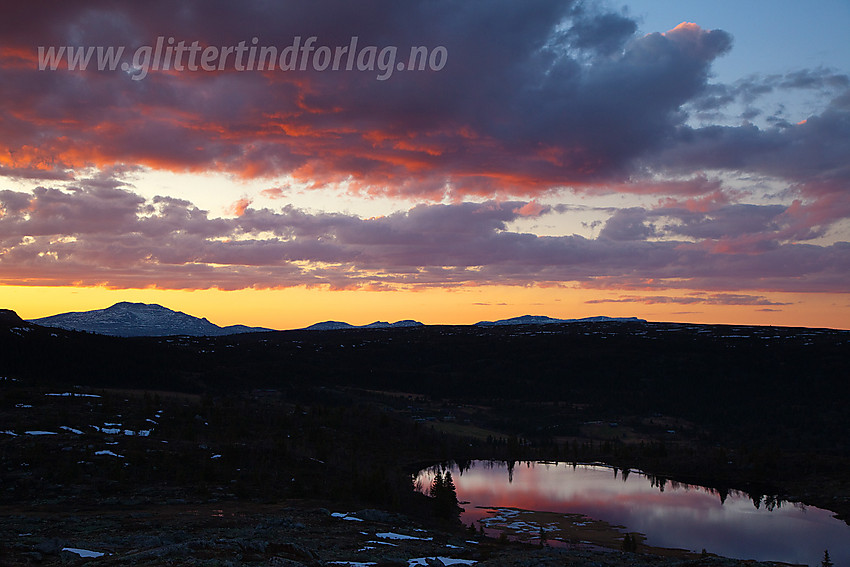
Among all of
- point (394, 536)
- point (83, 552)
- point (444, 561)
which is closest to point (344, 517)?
point (394, 536)

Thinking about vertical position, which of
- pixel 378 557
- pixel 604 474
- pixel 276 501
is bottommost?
pixel 604 474

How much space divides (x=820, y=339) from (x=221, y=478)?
184 m

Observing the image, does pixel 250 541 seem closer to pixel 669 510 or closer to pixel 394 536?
pixel 394 536

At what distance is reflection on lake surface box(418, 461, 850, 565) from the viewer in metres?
43.3

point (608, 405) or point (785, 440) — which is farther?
point (608, 405)

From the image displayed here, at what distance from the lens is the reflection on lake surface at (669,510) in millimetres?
43312

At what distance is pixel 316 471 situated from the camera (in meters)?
53.3

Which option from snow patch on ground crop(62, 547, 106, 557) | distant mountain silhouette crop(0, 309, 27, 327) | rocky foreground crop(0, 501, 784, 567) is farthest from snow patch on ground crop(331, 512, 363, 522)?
distant mountain silhouette crop(0, 309, 27, 327)

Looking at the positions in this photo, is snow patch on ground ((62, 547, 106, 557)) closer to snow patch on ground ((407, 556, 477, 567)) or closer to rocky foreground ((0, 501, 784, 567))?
rocky foreground ((0, 501, 784, 567))

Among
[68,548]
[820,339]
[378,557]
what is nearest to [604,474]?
[378,557]

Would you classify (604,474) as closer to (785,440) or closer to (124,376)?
(785,440)

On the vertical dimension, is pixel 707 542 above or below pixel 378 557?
below

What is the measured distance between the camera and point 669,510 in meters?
55.6

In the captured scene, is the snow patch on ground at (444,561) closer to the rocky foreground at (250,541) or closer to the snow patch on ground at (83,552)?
the rocky foreground at (250,541)
